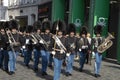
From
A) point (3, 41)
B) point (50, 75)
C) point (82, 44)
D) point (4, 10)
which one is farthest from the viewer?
point (4, 10)

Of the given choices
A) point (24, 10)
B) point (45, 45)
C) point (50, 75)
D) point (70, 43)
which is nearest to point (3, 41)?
point (45, 45)

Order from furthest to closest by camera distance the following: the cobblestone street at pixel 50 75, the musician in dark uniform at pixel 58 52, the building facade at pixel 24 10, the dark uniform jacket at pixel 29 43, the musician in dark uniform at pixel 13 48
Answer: the building facade at pixel 24 10 → the dark uniform jacket at pixel 29 43 → the musician in dark uniform at pixel 13 48 → the cobblestone street at pixel 50 75 → the musician in dark uniform at pixel 58 52

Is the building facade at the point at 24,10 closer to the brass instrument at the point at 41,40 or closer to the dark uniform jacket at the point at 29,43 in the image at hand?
the dark uniform jacket at the point at 29,43

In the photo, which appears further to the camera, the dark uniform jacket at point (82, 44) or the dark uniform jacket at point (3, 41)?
the dark uniform jacket at point (82, 44)

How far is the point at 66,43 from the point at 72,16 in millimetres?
16125

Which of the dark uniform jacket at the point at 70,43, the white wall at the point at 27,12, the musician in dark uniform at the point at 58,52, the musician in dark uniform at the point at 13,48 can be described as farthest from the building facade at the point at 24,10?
the musician in dark uniform at the point at 58,52

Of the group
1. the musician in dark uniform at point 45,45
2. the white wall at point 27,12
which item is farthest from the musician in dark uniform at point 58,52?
the white wall at point 27,12

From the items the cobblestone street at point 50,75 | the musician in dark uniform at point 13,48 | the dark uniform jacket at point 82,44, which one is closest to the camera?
the cobblestone street at point 50,75

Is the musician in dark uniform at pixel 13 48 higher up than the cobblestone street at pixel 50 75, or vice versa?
the musician in dark uniform at pixel 13 48

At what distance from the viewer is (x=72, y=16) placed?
30312 millimetres

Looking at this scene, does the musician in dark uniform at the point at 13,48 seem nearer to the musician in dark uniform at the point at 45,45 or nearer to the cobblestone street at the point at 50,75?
the cobblestone street at the point at 50,75

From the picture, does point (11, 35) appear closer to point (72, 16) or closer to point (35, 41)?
Answer: point (35, 41)

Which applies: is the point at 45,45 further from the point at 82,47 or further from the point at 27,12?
the point at 27,12

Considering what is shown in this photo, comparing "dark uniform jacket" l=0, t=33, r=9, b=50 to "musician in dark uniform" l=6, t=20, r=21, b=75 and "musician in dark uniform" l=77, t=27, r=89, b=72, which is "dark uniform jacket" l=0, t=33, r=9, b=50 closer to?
"musician in dark uniform" l=6, t=20, r=21, b=75
